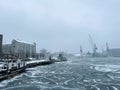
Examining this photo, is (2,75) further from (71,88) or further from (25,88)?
(71,88)

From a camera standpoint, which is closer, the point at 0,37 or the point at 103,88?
the point at 103,88

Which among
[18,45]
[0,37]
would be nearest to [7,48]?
[18,45]

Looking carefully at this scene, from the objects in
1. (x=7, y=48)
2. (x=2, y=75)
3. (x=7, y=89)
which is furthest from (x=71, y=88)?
(x=7, y=48)

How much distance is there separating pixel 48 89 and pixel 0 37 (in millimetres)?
108750

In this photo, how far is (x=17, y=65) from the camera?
58688 mm

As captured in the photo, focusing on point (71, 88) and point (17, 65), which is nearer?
point (71, 88)

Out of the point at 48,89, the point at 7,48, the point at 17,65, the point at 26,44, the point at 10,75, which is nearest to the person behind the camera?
the point at 48,89

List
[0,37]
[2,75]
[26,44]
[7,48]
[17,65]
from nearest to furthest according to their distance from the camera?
1. [2,75]
2. [17,65]
3. [0,37]
4. [7,48]
5. [26,44]

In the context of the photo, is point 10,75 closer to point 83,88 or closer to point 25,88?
point 25,88

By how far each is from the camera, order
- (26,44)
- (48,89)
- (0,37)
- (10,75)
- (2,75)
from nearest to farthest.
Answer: (48,89), (2,75), (10,75), (0,37), (26,44)

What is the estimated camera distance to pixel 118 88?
28516 mm

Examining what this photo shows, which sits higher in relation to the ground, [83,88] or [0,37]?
[0,37]

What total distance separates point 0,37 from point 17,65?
7679 centimetres

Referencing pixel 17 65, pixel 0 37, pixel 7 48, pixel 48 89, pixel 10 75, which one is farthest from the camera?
pixel 7 48
